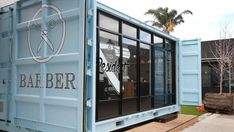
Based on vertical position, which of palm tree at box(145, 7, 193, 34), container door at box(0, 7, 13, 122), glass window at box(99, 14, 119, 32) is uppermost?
palm tree at box(145, 7, 193, 34)

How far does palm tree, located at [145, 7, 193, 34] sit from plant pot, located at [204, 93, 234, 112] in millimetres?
12893

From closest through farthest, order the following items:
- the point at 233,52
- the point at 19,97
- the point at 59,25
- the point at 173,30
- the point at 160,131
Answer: the point at 59,25, the point at 19,97, the point at 160,131, the point at 233,52, the point at 173,30

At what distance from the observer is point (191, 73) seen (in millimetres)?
9945

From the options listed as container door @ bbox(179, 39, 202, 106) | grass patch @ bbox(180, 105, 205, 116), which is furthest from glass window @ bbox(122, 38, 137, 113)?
grass patch @ bbox(180, 105, 205, 116)

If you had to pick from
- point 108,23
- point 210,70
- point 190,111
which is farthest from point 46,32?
point 210,70

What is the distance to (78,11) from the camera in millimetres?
3969

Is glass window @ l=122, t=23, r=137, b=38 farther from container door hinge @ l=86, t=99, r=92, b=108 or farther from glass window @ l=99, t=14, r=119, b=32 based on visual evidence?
container door hinge @ l=86, t=99, r=92, b=108

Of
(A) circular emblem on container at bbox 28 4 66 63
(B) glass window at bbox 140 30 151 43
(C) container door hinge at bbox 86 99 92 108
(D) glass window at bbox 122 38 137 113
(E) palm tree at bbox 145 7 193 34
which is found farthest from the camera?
(E) palm tree at bbox 145 7 193 34

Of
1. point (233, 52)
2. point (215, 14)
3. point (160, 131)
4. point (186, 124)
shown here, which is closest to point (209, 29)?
point (215, 14)

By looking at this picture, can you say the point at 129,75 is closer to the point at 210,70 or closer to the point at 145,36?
the point at 145,36

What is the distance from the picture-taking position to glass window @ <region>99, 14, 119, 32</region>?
482 centimetres

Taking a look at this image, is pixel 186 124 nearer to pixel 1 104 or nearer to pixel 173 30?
pixel 1 104

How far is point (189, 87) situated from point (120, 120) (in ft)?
18.5

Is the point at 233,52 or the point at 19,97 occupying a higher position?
the point at 233,52
